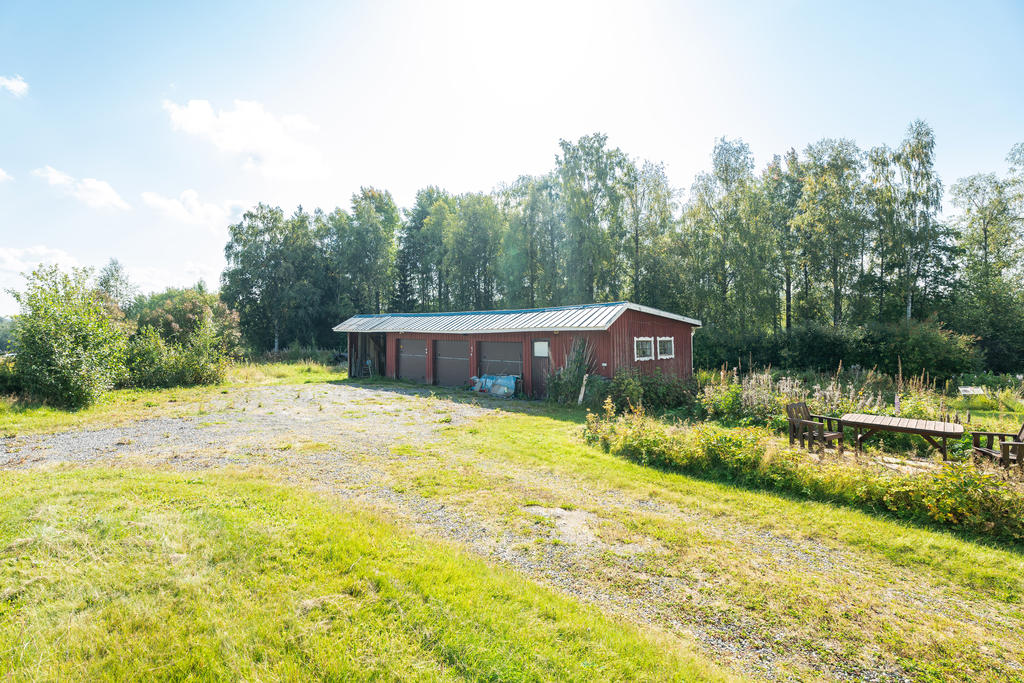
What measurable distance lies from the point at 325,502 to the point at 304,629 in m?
2.41

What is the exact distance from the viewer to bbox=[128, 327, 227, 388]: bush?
1562 cm

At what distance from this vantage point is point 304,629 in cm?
276

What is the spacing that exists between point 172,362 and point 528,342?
12.8 metres

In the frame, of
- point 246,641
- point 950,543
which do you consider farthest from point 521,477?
point 950,543

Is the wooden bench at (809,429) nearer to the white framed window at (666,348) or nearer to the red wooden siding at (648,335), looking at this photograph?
the red wooden siding at (648,335)

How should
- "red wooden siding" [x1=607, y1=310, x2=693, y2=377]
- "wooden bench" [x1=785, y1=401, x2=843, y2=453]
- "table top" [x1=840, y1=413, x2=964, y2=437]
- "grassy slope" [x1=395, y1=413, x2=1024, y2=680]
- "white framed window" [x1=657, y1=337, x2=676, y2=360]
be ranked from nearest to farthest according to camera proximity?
"grassy slope" [x1=395, y1=413, x2=1024, y2=680]
"table top" [x1=840, y1=413, x2=964, y2=437]
"wooden bench" [x1=785, y1=401, x2=843, y2=453]
"red wooden siding" [x1=607, y1=310, x2=693, y2=377]
"white framed window" [x1=657, y1=337, x2=676, y2=360]

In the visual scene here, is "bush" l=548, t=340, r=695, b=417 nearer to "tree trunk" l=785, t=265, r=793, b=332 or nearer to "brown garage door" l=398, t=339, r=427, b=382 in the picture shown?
"brown garage door" l=398, t=339, r=427, b=382

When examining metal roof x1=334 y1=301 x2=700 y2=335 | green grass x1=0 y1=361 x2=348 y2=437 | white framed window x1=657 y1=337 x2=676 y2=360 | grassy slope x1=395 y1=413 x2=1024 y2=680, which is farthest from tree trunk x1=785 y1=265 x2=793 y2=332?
green grass x1=0 y1=361 x2=348 y2=437

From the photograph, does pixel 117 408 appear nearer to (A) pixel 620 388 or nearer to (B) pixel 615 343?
(A) pixel 620 388

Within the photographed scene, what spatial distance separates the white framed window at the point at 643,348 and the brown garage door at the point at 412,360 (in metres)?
8.96

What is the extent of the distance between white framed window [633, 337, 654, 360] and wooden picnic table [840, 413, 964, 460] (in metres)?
7.67

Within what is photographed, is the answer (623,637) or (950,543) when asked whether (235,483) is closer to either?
(623,637)

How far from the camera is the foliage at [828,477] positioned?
448 centimetres

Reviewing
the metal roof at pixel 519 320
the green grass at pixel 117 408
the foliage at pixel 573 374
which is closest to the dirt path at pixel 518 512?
the green grass at pixel 117 408
